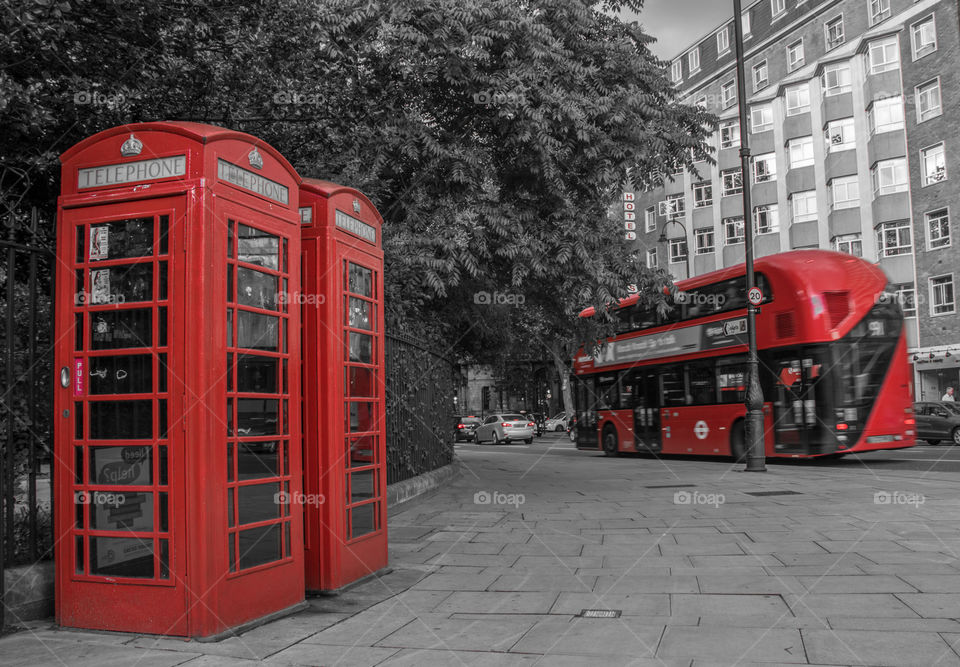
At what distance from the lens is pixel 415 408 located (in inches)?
522

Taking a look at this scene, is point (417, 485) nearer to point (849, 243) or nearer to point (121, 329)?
point (121, 329)

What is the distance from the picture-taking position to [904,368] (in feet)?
56.2

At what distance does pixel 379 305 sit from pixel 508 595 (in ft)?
7.97

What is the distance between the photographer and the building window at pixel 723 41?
51.2 m

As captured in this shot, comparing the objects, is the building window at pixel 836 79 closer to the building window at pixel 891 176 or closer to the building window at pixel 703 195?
the building window at pixel 891 176

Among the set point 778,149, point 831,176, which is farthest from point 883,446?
point 778,149

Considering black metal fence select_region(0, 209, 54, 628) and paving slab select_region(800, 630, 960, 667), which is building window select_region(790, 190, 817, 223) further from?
black metal fence select_region(0, 209, 54, 628)

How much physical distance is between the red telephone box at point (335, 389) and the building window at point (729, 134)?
44329 mm

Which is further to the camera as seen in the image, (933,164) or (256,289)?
(933,164)

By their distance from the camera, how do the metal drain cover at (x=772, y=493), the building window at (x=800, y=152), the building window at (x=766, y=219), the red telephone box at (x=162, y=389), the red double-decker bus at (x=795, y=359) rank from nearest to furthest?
the red telephone box at (x=162, y=389) < the metal drain cover at (x=772, y=493) < the red double-decker bus at (x=795, y=359) < the building window at (x=800, y=152) < the building window at (x=766, y=219)

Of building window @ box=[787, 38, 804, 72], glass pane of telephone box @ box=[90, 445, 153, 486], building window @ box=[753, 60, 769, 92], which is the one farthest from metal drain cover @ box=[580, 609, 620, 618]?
building window @ box=[753, 60, 769, 92]

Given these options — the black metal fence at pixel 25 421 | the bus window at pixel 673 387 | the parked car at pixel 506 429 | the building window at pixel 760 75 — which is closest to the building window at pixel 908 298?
the building window at pixel 760 75

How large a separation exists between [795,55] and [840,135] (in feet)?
22.5

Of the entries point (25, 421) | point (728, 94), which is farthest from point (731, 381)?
point (728, 94)
